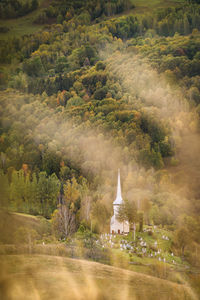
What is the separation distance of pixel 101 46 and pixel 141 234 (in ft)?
56.0

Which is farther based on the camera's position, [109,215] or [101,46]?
[101,46]

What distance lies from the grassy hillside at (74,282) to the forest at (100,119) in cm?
84

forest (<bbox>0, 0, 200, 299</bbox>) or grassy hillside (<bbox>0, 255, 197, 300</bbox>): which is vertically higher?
forest (<bbox>0, 0, 200, 299</bbox>)

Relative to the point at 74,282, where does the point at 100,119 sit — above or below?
above

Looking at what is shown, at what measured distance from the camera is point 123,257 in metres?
17.7

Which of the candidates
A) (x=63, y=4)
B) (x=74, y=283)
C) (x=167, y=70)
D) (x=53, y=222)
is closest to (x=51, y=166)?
(x=53, y=222)

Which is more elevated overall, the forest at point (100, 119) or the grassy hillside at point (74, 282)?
the forest at point (100, 119)

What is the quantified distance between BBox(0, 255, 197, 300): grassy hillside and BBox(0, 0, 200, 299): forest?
2.75 ft

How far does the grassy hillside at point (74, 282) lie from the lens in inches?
624

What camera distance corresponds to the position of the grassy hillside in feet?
52.0

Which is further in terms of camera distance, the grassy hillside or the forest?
the forest

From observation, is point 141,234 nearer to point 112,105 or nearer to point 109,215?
point 109,215

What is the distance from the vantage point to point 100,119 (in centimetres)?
2411

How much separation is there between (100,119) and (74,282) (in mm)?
10282
